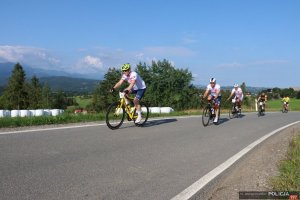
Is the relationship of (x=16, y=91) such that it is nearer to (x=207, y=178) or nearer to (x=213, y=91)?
(x=213, y=91)

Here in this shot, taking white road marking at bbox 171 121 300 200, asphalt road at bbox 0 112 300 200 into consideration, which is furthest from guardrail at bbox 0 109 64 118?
white road marking at bbox 171 121 300 200

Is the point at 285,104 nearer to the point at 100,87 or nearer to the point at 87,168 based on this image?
the point at 87,168

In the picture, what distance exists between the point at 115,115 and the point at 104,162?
500cm

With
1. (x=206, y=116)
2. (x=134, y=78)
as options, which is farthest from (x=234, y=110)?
(x=134, y=78)

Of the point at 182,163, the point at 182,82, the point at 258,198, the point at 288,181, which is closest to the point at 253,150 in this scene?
the point at 182,163

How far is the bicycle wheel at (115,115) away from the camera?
37.4 ft

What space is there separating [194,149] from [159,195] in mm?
3707

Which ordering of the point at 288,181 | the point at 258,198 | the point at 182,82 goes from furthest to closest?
the point at 182,82
the point at 288,181
the point at 258,198

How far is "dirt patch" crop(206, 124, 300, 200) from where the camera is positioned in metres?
5.41

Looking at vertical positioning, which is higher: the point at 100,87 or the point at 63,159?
the point at 100,87

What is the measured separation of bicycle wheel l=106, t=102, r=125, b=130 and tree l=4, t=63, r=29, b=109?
72711 millimetres

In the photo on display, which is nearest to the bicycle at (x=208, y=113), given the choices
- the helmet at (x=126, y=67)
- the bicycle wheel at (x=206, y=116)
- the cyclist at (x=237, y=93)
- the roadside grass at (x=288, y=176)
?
the bicycle wheel at (x=206, y=116)

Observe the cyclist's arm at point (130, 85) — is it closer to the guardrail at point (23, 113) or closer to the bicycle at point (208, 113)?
the bicycle at point (208, 113)

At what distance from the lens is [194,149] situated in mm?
8742
